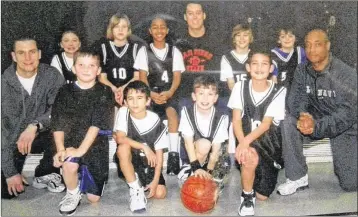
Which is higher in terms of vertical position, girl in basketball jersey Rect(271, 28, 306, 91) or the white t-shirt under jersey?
girl in basketball jersey Rect(271, 28, 306, 91)

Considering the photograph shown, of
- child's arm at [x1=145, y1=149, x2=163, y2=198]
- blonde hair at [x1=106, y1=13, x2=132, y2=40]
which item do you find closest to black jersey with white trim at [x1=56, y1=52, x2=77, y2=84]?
blonde hair at [x1=106, y1=13, x2=132, y2=40]

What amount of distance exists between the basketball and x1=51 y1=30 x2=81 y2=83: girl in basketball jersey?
0.80 m

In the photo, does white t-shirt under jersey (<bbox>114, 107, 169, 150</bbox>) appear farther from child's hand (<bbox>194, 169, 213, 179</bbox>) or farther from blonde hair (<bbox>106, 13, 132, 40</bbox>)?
blonde hair (<bbox>106, 13, 132, 40</bbox>)

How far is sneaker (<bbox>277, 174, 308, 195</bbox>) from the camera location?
231 cm

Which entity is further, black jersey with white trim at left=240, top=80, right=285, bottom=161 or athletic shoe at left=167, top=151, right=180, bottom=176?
athletic shoe at left=167, top=151, right=180, bottom=176

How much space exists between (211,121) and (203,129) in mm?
58

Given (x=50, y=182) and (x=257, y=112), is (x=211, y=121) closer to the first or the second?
(x=257, y=112)

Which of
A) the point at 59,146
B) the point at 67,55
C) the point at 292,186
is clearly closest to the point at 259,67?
the point at 292,186

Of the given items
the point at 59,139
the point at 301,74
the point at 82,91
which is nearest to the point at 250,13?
the point at 301,74

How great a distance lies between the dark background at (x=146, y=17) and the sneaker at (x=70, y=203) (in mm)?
700

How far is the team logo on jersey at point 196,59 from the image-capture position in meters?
2.27

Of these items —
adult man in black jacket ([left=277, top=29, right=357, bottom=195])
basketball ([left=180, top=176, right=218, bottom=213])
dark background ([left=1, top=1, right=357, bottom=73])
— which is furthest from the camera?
adult man in black jacket ([left=277, top=29, right=357, bottom=195])

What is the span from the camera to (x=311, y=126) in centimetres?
231

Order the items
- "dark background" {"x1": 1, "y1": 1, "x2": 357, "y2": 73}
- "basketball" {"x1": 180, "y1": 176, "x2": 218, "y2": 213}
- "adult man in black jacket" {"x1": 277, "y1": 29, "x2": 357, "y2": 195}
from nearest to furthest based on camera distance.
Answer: "basketball" {"x1": 180, "y1": 176, "x2": 218, "y2": 213}
"dark background" {"x1": 1, "y1": 1, "x2": 357, "y2": 73}
"adult man in black jacket" {"x1": 277, "y1": 29, "x2": 357, "y2": 195}
